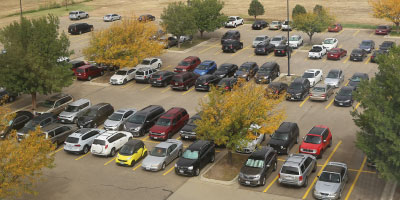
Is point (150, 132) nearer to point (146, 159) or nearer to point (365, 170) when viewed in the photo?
point (146, 159)

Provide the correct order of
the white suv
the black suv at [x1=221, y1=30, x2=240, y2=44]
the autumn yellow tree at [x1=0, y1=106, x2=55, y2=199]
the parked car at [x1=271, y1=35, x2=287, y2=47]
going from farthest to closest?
1. the black suv at [x1=221, y1=30, x2=240, y2=44]
2. the parked car at [x1=271, y1=35, x2=287, y2=47]
3. the white suv
4. the autumn yellow tree at [x1=0, y1=106, x2=55, y2=199]

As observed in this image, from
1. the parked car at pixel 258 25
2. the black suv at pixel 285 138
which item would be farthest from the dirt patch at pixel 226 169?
the parked car at pixel 258 25

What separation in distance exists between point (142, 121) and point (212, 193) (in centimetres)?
1074

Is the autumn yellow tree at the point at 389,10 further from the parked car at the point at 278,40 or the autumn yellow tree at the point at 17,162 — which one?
the autumn yellow tree at the point at 17,162

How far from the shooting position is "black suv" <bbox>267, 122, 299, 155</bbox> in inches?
1260

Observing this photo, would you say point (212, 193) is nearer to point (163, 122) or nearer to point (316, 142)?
point (316, 142)

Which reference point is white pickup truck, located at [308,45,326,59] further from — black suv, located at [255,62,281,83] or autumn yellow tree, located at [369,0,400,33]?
autumn yellow tree, located at [369,0,400,33]

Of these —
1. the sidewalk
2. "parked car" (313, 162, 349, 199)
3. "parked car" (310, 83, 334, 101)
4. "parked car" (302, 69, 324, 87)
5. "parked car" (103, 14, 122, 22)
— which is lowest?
the sidewalk

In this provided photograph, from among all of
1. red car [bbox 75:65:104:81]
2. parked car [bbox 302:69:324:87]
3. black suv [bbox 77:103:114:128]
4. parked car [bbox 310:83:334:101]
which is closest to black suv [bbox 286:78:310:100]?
parked car [bbox 310:83:334:101]

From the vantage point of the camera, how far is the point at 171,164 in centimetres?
3177

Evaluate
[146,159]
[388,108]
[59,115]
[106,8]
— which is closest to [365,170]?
[388,108]

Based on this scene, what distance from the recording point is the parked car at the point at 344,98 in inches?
1578

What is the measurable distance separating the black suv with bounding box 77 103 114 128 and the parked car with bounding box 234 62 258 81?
41.7 ft

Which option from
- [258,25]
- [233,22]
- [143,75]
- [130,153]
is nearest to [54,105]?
[143,75]
